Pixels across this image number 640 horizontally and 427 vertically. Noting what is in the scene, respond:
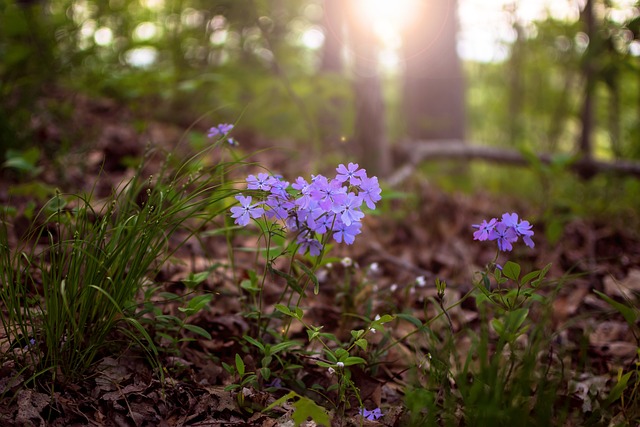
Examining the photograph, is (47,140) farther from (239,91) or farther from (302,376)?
(302,376)

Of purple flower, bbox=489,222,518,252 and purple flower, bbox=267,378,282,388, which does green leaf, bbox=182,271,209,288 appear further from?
purple flower, bbox=489,222,518,252

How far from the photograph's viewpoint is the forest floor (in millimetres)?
1415

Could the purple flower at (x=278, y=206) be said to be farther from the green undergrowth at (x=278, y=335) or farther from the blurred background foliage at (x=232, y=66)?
the blurred background foliage at (x=232, y=66)

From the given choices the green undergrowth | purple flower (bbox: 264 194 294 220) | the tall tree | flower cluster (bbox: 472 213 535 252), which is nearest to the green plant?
the green undergrowth

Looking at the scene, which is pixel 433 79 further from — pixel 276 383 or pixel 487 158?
pixel 276 383

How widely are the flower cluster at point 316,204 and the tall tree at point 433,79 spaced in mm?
4960

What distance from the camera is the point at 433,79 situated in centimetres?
617

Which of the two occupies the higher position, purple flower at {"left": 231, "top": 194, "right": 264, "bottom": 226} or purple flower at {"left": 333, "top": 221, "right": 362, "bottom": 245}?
purple flower at {"left": 231, "top": 194, "right": 264, "bottom": 226}

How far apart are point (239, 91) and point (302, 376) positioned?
12.6 ft

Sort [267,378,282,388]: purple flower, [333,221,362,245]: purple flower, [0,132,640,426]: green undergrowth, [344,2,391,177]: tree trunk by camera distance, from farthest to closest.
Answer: [344,2,391,177]: tree trunk
[267,378,282,388]: purple flower
[333,221,362,245]: purple flower
[0,132,640,426]: green undergrowth

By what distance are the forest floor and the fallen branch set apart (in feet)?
1.67

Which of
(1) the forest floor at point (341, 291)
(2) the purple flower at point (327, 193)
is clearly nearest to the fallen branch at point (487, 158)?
(1) the forest floor at point (341, 291)

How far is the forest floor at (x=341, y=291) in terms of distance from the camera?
4.64ft

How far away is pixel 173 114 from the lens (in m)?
4.85
